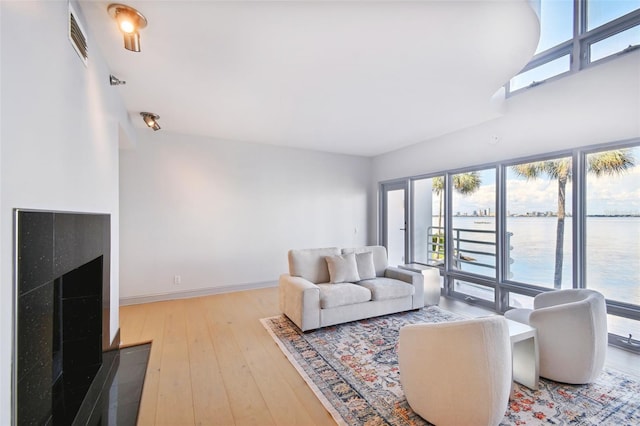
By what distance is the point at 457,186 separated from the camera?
4543 mm

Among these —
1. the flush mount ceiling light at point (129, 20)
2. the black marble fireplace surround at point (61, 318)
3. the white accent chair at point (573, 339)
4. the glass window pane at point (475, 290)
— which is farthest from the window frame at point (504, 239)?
the black marble fireplace surround at point (61, 318)

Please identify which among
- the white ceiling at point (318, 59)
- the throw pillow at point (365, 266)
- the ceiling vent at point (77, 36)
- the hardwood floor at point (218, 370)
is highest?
the white ceiling at point (318, 59)

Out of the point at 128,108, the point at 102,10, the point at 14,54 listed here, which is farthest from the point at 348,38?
the point at 128,108

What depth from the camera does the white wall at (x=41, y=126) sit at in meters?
1.00

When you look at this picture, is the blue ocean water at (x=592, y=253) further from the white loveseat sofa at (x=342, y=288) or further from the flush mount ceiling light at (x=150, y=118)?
the flush mount ceiling light at (x=150, y=118)

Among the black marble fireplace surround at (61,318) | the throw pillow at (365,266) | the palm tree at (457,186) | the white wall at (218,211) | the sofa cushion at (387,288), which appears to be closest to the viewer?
the black marble fireplace surround at (61,318)

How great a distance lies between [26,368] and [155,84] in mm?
2568

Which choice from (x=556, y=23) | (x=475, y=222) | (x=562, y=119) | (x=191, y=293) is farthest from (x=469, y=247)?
(x=191, y=293)

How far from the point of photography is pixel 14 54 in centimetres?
107

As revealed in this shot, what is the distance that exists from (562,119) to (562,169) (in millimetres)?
573

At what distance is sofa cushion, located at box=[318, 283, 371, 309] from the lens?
125 inches

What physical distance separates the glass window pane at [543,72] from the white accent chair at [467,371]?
3261 mm

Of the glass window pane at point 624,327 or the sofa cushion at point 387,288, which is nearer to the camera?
the glass window pane at point 624,327

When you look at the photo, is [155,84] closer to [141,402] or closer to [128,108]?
[128,108]
